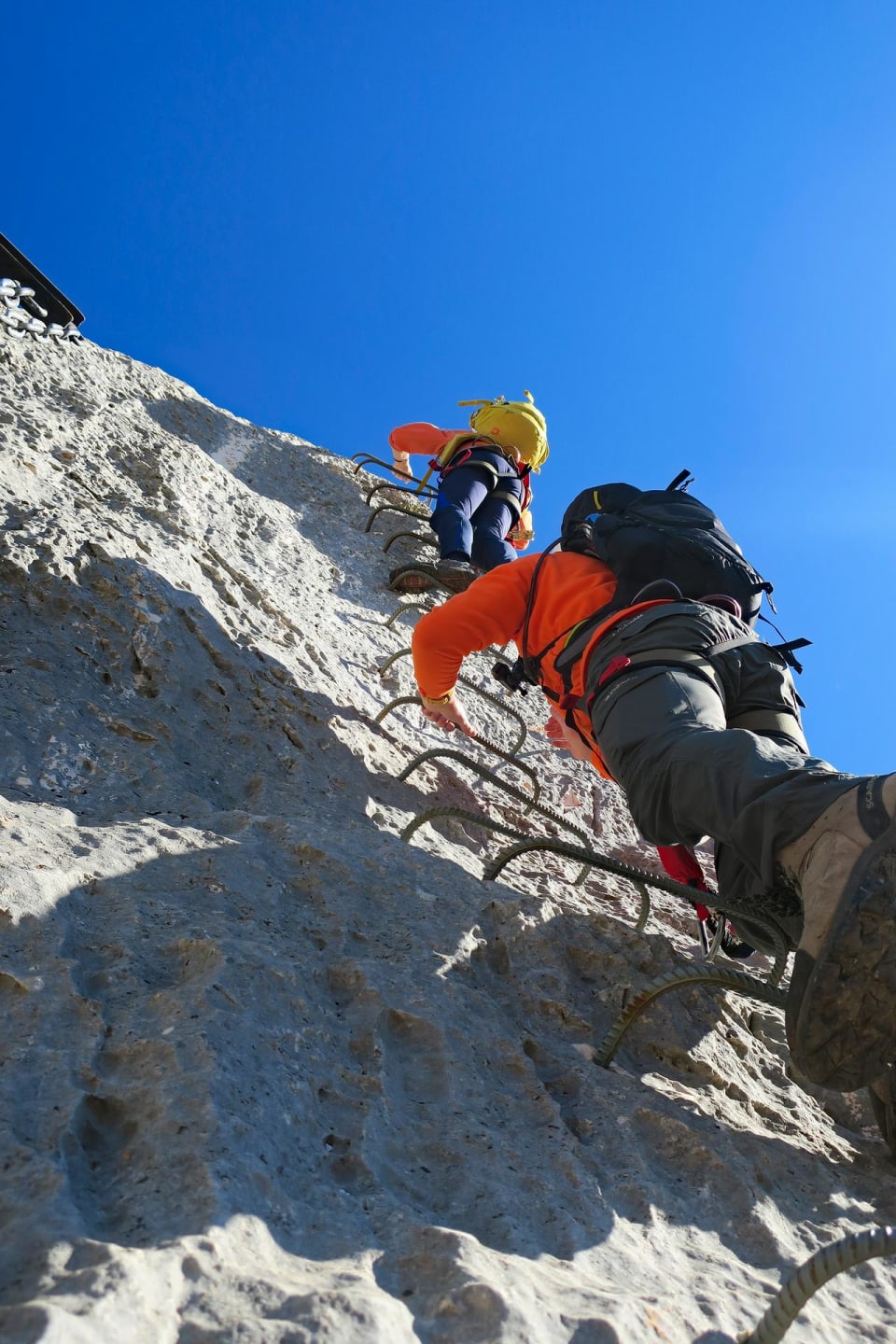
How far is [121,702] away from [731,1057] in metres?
1.56

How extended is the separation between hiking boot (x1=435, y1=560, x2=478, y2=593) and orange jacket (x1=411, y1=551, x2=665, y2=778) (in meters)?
1.77

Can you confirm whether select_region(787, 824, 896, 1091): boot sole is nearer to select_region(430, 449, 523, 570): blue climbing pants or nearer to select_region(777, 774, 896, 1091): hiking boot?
select_region(777, 774, 896, 1091): hiking boot

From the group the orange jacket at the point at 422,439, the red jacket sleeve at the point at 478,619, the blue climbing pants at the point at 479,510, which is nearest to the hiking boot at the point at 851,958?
the red jacket sleeve at the point at 478,619

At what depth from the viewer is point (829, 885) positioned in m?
1.30

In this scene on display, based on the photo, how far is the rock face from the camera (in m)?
0.88

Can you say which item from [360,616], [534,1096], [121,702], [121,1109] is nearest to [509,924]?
[534,1096]

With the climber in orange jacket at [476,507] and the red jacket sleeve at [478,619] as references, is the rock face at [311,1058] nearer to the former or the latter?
the red jacket sleeve at [478,619]

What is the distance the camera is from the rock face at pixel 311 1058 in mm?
880

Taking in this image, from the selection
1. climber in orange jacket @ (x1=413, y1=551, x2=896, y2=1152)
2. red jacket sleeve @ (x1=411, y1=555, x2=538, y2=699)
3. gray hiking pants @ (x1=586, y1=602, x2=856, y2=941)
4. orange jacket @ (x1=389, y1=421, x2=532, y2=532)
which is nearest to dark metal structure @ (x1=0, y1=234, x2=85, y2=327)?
orange jacket @ (x1=389, y1=421, x2=532, y2=532)

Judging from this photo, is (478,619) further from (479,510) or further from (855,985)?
(479,510)

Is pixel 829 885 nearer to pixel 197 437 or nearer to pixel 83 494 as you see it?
pixel 83 494

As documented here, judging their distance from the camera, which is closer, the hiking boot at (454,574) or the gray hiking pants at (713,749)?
the gray hiking pants at (713,749)

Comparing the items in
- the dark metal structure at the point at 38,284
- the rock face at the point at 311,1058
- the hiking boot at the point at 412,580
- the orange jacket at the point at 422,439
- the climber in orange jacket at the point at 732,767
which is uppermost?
the orange jacket at the point at 422,439

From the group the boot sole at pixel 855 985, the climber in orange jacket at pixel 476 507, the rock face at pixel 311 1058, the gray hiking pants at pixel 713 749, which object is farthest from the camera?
the climber in orange jacket at pixel 476 507
